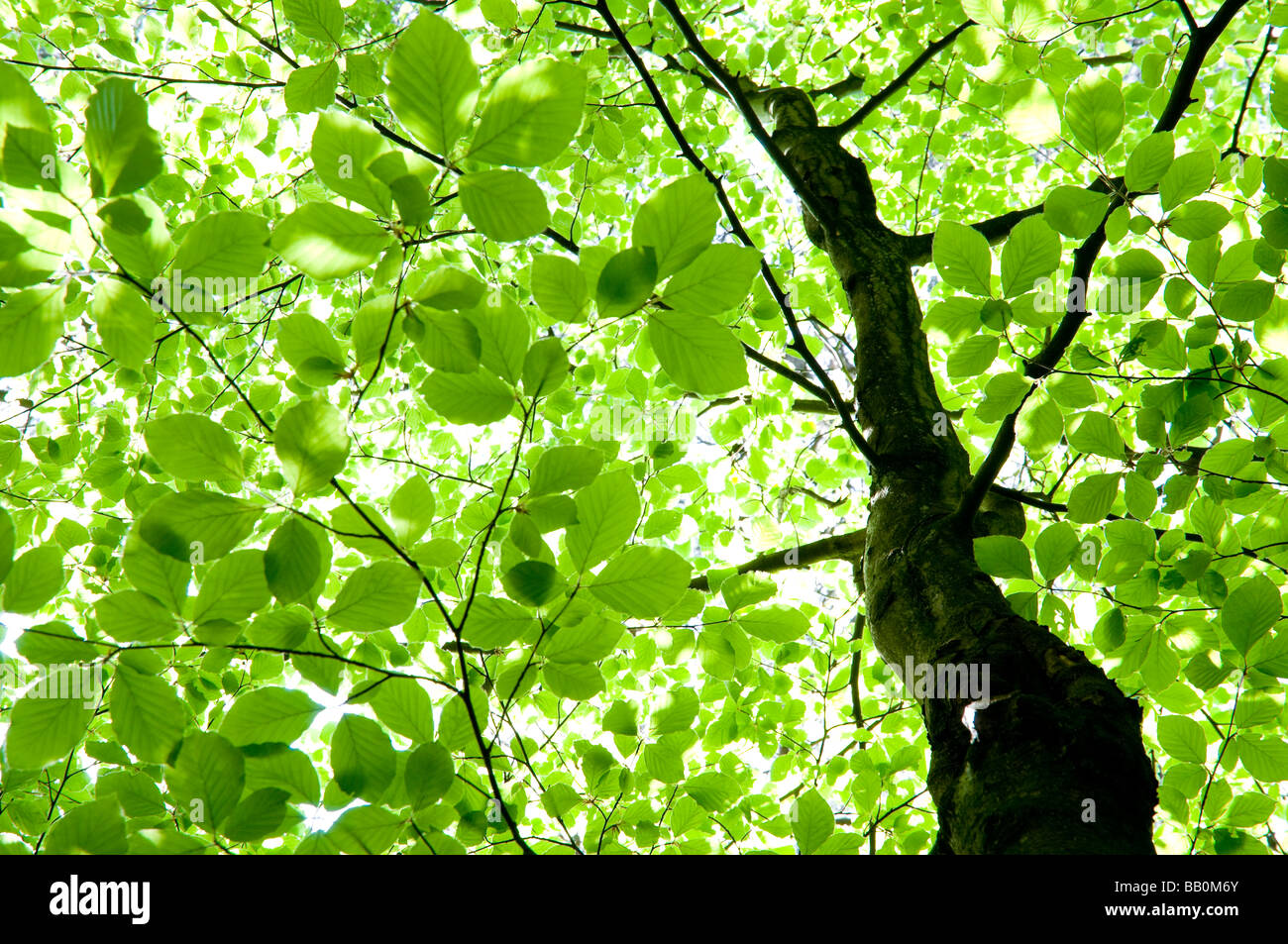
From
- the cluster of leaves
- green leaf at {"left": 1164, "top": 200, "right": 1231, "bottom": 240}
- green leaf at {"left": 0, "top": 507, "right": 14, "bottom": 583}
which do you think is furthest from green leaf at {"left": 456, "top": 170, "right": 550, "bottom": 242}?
green leaf at {"left": 1164, "top": 200, "right": 1231, "bottom": 240}

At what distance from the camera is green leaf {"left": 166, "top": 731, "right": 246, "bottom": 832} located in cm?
100

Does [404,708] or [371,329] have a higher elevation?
[371,329]

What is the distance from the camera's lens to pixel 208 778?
1009 mm

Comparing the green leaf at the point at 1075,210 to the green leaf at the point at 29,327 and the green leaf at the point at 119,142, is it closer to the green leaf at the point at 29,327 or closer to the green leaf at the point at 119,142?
the green leaf at the point at 119,142

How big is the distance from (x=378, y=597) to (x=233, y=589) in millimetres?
202

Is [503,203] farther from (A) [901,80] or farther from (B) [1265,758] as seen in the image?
(A) [901,80]

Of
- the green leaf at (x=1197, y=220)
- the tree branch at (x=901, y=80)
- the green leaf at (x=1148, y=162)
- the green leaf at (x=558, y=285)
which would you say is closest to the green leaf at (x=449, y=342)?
the green leaf at (x=558, y=285)

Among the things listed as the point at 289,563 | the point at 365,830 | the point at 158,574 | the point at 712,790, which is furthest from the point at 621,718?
the point at 158,574

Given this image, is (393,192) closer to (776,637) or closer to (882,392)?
(776,637)

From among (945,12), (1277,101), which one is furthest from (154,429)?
(945,12)

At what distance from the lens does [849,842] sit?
4.71 ft

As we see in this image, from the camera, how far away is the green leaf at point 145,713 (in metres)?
1.02

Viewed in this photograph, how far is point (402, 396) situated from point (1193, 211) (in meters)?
3.96

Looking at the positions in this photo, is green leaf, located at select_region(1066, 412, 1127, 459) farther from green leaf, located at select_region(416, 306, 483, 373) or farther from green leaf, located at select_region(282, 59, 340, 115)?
green leaf, located at select_region(282, 59, 340, 115)
